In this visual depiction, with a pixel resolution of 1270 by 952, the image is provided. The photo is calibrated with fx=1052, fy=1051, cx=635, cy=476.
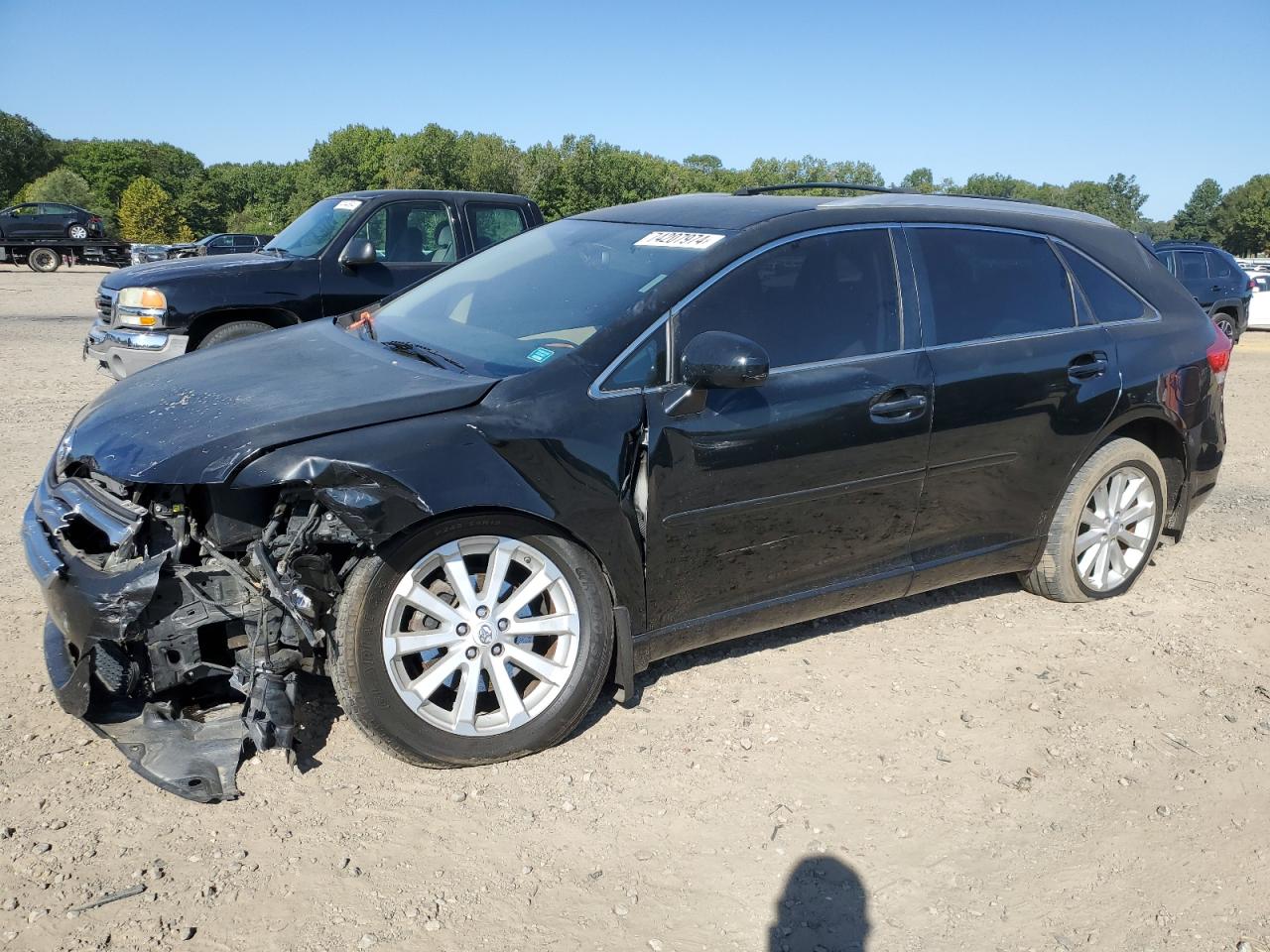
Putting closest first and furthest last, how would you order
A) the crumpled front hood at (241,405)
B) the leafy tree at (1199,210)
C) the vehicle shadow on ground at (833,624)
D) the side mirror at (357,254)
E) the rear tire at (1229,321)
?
the crumpled front hood at (241,405)
the vehicle shadow on ground at (833,624)
the side mirror at (357,254)
the rear tire at (1229,321)
the leafy tree at (1199,210)

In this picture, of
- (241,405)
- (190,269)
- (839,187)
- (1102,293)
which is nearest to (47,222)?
(190,269)

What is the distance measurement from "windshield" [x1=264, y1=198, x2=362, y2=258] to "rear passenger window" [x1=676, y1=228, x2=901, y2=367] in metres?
5.94

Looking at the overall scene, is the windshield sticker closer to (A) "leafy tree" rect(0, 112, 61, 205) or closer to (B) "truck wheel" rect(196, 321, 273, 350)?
(B) "truck wheel" rect(196, 321, 273, 350)

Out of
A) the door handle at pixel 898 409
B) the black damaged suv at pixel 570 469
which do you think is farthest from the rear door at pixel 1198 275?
the door handle at pixel 898 409

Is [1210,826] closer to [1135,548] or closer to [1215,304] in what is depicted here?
[1135,548]

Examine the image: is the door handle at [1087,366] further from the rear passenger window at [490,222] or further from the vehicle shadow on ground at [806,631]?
the rear passenger window at [490,222]

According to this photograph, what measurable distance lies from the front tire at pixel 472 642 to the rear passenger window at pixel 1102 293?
2697 millimetres

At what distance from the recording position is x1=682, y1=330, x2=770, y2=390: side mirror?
338 centimetres

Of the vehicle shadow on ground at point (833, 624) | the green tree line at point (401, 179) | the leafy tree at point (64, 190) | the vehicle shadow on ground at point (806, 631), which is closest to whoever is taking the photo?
the vehicle shadow on ground at point (806, 631)

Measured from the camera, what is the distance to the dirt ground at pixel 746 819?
271cm

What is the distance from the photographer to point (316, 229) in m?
9.09

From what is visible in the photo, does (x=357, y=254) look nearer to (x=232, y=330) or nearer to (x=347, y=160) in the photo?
(x=232, y=330)

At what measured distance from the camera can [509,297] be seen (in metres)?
4.14

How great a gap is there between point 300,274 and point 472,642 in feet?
19.9
